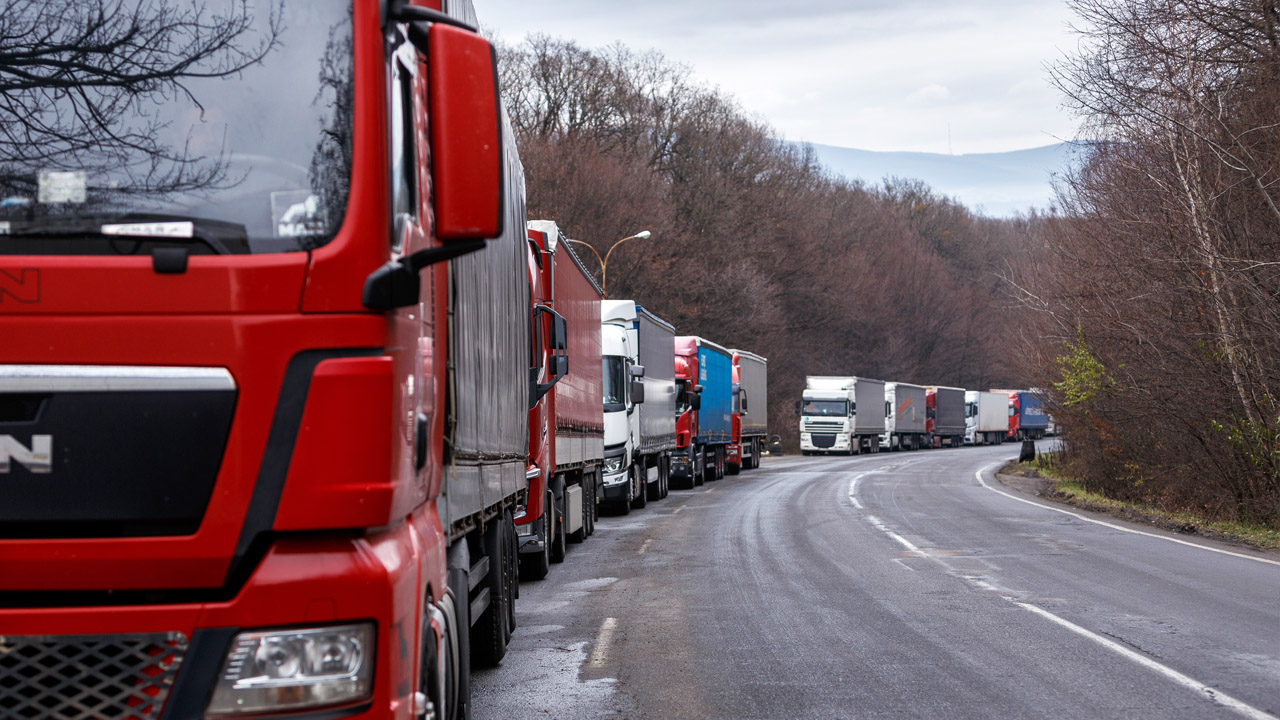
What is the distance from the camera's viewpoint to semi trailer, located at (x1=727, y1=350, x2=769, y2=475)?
40375 millimetres

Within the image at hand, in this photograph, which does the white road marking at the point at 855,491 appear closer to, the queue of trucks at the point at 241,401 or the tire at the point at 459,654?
the tire at the point at 459,654

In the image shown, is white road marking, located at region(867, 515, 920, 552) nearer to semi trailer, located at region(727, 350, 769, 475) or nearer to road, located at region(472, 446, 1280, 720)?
road, located at region(472, 446, 1280, 720)

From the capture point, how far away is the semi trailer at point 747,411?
40.4 metres

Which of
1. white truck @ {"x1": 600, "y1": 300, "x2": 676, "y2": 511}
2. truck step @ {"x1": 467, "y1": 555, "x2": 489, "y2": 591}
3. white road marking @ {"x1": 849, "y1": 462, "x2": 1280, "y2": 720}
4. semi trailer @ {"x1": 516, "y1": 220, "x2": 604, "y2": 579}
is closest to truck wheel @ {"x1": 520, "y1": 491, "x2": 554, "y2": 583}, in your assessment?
semi trailer @ {"x1": 516, "y1": 220, "x2": 604, "y2": 579}

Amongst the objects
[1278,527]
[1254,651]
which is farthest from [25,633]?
[1278,527]

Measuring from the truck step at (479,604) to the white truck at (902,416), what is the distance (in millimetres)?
62011

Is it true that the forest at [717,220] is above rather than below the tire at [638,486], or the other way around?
above

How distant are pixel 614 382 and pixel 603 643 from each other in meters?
13.3

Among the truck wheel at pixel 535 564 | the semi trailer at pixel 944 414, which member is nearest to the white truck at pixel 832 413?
the semi trailer at pixel 944 414

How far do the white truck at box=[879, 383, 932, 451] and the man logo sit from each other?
217 feet

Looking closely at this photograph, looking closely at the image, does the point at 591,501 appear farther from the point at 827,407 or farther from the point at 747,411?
the point at 827,407

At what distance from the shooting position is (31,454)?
3326 millimetres

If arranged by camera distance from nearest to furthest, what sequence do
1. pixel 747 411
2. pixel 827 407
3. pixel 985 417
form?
pixel 747 411, pixel 827 407, pixel 985 417

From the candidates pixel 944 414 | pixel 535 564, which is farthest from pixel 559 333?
pixel 944 414
